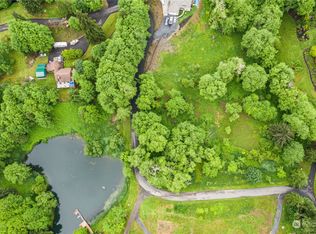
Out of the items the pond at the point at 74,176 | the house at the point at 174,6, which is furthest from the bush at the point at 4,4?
the house at the point at 174,6

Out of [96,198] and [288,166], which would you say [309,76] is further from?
[96,198]

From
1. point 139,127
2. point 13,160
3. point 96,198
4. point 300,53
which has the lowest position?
point 96,198

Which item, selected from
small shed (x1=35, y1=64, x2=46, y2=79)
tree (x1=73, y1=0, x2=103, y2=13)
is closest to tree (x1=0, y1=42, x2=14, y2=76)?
small shed (x1=35, y1=64, x2=46, y2=79)

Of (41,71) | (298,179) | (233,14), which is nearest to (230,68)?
(233,14)

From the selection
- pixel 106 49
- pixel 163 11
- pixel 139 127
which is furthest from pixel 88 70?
pixel 163 11

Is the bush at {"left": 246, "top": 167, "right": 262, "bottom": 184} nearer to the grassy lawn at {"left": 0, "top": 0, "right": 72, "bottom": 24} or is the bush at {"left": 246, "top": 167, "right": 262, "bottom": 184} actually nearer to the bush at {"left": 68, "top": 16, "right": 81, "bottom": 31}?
the bush at {"left": 68, "top": 16, "right": 81, "bottom": 31}

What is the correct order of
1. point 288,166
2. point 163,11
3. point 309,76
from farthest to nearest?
point 163,11, point 309,76, point 288,166

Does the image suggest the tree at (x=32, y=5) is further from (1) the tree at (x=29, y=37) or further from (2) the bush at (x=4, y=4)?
(2) the bush at (x=4, y=4)
